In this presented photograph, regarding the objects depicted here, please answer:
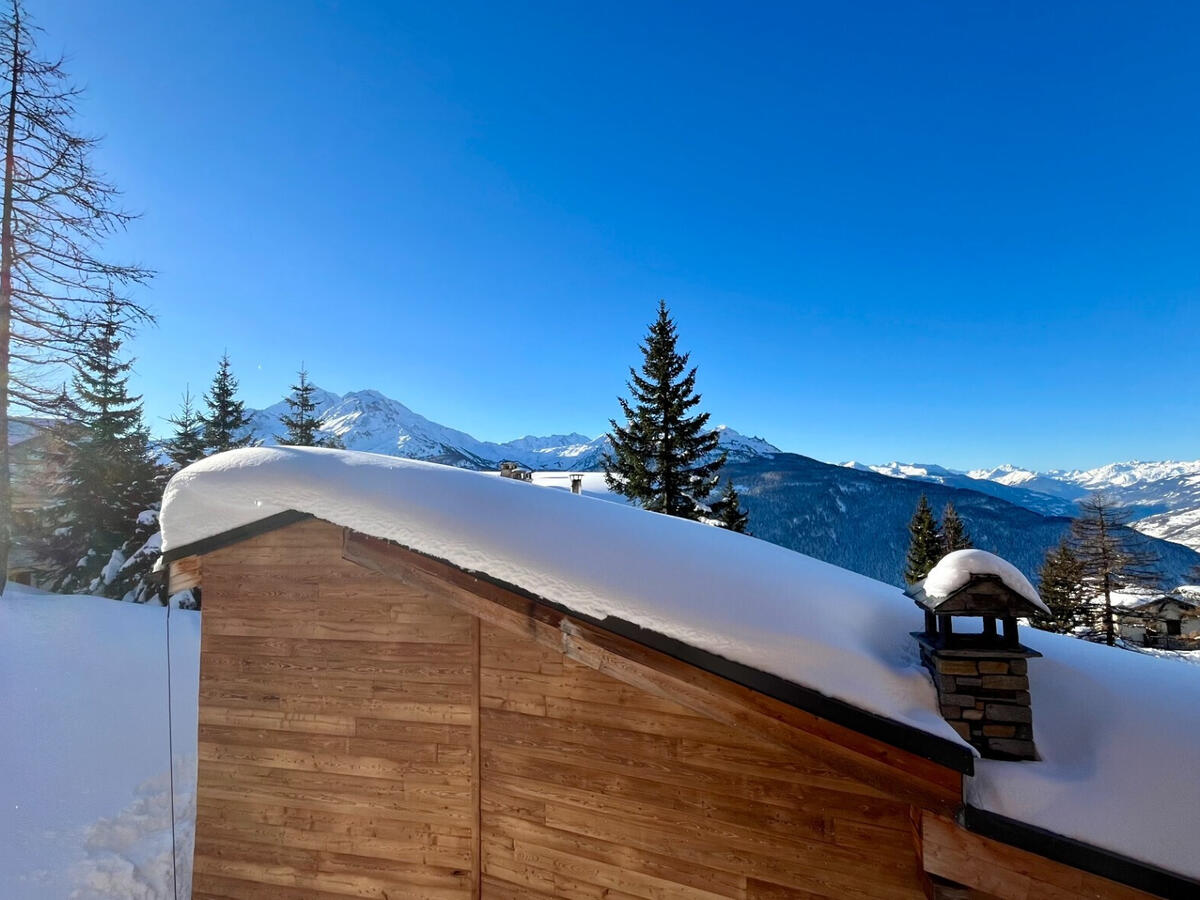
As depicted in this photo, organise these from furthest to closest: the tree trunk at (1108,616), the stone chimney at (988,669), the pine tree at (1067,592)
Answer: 1. the pine tree at (1067,592)
2. the tree trunk at (1108,616)
3. the stone chimney at (988,669)

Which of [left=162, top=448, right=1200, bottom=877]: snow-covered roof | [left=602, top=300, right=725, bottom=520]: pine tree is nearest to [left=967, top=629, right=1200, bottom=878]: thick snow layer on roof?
[left=162, top=448, right=1200, bottom=877]: snow-covered roof

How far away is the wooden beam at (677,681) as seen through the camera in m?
2.53

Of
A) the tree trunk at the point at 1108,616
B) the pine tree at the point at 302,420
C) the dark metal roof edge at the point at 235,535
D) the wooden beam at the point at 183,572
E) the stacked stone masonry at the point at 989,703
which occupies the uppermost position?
the pine tree at the point at 302,420

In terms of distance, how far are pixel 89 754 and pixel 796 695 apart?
10440 mm

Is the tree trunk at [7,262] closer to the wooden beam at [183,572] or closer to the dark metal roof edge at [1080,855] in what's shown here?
the wooden beam at [183,572]

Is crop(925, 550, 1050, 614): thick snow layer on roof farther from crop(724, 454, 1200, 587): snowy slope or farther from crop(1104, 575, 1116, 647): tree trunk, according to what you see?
crop(724, 454, 1200, 587): snowy slope

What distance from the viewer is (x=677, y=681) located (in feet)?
9.71

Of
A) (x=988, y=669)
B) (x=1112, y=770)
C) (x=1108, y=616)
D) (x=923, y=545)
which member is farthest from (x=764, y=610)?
(x=923, y=545)

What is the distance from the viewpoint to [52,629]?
1058 cm

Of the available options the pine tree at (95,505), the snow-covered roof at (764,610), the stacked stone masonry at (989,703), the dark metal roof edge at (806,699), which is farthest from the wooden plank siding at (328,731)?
the pine tree at (95,505)

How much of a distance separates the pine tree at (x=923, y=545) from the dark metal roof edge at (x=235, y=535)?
31.5 m

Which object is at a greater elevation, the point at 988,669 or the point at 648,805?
the point at 988,669

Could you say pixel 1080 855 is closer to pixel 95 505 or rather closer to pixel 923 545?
pixel 95 505

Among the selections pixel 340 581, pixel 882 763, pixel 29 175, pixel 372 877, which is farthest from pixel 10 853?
pixel 29 175
